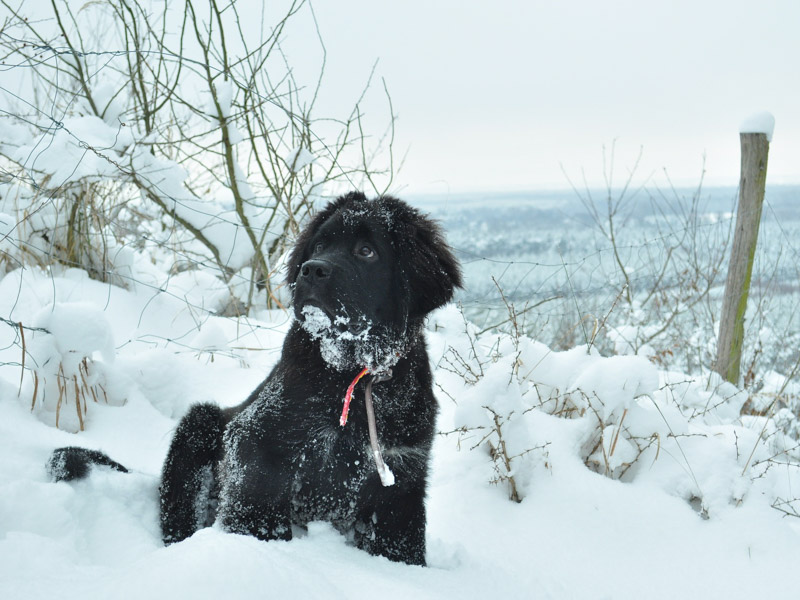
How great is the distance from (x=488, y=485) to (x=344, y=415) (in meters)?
1.44

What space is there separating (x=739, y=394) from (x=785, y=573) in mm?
1850

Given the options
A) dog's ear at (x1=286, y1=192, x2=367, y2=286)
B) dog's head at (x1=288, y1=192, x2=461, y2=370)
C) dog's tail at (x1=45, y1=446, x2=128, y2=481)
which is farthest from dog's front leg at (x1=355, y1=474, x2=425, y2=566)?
dog's tail at (x1=45, y1=446, x2=128, y2=481)

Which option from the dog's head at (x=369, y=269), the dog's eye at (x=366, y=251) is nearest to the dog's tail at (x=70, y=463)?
the dog's head at (x=369, y=269)

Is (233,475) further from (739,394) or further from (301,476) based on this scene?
(739,394)

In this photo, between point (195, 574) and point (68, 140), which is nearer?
point (195, 574)

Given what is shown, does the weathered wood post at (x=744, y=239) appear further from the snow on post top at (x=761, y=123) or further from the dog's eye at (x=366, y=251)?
the dog's eye at (x=366, y=251)

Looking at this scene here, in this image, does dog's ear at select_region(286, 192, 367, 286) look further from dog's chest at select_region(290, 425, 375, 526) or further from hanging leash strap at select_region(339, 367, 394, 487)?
dog's chest at select_region(290, 425, 375, 526)

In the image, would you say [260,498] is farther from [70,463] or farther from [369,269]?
[369,269]

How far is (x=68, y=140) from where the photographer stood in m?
3.52

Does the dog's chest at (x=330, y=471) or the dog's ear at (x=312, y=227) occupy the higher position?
the dog's ear at (x=312, y=227)

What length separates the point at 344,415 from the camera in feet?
7.68

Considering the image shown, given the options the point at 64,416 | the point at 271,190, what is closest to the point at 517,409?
the point at 64,416

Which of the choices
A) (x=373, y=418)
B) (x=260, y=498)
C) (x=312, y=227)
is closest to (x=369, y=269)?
(x=312, y=227)

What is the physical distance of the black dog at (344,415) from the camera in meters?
2.42
